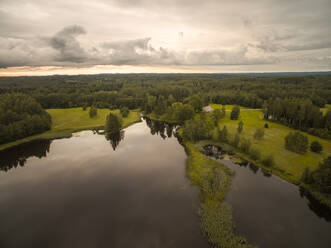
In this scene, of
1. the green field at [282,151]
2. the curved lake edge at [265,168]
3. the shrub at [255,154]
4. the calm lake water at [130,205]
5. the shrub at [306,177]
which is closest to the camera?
the calm lake water at [130,205]

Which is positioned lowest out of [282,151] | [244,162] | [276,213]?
[276,213]

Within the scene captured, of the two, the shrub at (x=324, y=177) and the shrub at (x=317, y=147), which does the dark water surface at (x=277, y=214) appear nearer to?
the shrub at (x=324, y=177)

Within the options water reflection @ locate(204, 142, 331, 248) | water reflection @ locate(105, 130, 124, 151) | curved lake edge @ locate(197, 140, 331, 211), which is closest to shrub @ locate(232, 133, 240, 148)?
curved lake edge @ locate(197, 140, 331, 211)

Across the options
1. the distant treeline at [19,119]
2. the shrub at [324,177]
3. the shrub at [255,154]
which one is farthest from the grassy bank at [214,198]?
the distant treeline at [19,119]

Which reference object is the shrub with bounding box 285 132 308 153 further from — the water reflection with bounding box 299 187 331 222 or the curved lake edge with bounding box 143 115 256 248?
the curved lake edge with bounding box 143 115 256 248

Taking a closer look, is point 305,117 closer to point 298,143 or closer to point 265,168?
point 298,143

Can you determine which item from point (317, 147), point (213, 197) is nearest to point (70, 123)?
point (213, 197)
